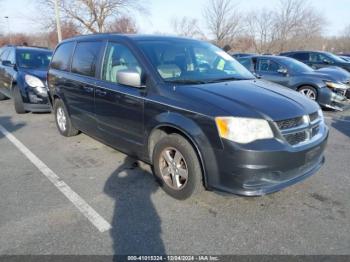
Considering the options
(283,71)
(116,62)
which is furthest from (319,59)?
(116,62)

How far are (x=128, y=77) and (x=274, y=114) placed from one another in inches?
65.3

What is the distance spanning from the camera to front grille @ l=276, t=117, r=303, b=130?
2.89 metres

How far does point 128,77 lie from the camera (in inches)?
137

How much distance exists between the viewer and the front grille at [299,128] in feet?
9.53

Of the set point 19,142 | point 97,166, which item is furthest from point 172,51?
point 19,142

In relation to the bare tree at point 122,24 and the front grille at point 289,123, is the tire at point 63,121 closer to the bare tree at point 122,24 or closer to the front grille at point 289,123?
the front grille at point 289,123

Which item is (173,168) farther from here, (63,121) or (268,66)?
(268,66)

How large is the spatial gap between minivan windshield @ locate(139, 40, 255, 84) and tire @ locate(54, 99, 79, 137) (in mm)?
2486

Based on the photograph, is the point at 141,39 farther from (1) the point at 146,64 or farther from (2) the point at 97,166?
(2) the point at 97,166

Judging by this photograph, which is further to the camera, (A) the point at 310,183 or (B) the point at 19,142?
(B) the point at 19,142

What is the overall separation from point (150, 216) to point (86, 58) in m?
2.81

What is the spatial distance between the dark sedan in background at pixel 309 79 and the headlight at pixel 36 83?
17.3 ft

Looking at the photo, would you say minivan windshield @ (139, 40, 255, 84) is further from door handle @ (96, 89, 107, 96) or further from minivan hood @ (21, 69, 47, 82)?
minivan hood @ (21, 69, 47, 82)

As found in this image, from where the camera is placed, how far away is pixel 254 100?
309cm
